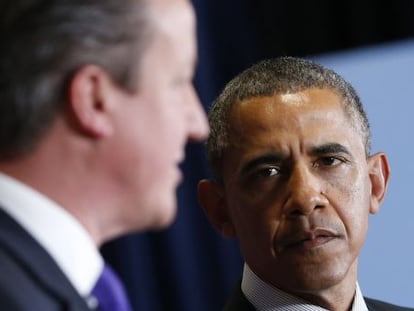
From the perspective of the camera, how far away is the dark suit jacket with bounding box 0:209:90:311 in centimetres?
100

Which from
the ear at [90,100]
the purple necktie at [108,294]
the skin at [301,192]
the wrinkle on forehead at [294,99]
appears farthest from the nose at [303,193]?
the ear at [90,100]

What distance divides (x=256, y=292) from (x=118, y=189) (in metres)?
0.81

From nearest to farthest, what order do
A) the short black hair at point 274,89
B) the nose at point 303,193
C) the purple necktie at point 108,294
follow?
the purple necktie at point 108,294
the nose at point 303,193
the short black hair at point 274,89

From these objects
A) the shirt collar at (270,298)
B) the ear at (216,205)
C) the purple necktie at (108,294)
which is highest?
the purple necktie at (108,294)

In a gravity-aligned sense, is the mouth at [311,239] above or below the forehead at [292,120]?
below

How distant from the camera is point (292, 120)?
1806 mm

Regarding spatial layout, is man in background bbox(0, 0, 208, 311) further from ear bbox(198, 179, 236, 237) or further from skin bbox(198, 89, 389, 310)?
ear bbox(198, 179, 236, 237)

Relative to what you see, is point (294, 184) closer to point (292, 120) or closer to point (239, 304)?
point (292, 120)

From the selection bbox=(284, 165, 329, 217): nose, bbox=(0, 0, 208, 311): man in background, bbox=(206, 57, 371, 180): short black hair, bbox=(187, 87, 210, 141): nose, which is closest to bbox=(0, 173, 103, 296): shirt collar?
bbox=(0, 0, 208, 311): man in background

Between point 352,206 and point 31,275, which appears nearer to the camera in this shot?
point 31,275

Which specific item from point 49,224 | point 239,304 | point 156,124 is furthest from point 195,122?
point 239,304

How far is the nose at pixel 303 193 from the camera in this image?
5.70ft

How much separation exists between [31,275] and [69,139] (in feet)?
0.40

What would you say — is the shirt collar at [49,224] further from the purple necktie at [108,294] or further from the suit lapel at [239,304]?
the suit lapel at [239,304]
